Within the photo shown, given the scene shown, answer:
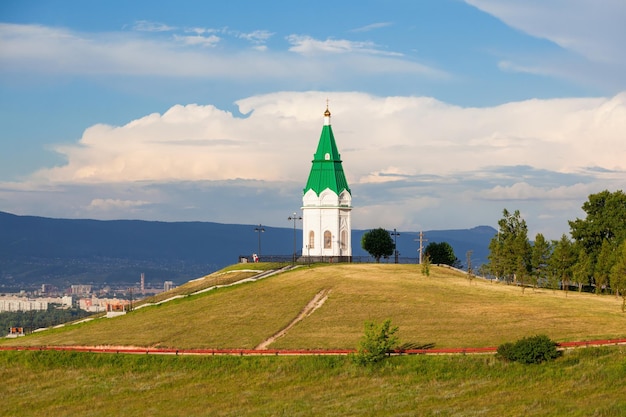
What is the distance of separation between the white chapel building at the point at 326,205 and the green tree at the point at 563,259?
85.2 feet

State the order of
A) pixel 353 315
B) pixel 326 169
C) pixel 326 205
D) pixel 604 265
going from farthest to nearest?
pixel 326 169 < pixel 326 205 < pixel 604 265 < pixel 353 315

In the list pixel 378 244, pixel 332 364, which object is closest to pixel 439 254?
pixel 378 244

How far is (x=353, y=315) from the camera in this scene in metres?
83.4

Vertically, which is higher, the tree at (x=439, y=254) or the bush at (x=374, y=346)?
the tree at (x=439, y=254)

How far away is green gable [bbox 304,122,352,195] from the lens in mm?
119250

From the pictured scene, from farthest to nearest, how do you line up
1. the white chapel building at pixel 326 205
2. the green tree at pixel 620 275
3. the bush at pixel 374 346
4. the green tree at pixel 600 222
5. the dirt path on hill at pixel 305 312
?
the white chapel building at pixel 326 205, the green tree at pixel 600 222, the green tree at pixel 620 275, the dirt path on hill at pixel 305 312, the bush at pixel 374 346

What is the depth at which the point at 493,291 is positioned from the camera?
308 feet

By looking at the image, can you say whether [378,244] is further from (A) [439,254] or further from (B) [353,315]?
(B) [353,315]

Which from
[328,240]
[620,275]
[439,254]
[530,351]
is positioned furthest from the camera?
[439,254]

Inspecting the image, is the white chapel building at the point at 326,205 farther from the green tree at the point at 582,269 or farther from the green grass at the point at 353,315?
the green tree at the point at 582,269

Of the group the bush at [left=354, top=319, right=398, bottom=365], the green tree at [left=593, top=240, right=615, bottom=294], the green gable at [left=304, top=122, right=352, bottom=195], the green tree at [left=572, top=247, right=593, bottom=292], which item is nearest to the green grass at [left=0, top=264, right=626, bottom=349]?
the green tree at [left=593, top=240, right=615, bottom=294]

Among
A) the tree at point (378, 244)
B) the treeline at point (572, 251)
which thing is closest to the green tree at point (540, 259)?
the treeline at point (572, 251)

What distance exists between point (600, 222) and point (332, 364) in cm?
4867

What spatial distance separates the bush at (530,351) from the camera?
66000 mm
